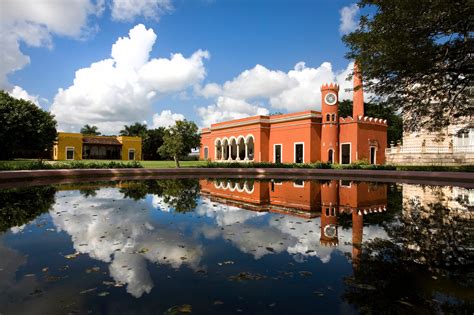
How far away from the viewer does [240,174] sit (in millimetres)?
22766

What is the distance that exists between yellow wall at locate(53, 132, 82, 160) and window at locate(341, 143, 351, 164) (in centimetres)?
4139

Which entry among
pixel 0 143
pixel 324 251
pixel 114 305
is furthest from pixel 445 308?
pixel 0 143

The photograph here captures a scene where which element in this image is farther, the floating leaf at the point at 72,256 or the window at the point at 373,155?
the window at the point at 373,155

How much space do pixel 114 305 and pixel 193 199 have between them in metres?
7.60

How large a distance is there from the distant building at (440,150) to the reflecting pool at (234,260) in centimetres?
2225

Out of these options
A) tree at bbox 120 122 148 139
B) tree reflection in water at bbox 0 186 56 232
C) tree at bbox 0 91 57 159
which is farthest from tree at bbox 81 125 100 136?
tree reflection in water at bbox 0 186 56 232

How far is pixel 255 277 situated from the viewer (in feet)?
13.0

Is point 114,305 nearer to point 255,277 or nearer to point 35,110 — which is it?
point 255,277

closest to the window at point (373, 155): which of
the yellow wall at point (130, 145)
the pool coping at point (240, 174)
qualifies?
the pool coping at point (240, 174)

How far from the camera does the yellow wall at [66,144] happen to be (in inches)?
1918

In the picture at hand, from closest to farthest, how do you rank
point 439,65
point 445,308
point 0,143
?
point 445,308 < point 439,65 < point 0,143

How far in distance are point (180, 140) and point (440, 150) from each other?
24564 mm

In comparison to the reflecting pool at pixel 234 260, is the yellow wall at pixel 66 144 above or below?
above

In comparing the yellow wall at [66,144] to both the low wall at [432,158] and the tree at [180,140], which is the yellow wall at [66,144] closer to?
the tree at [180,140]
